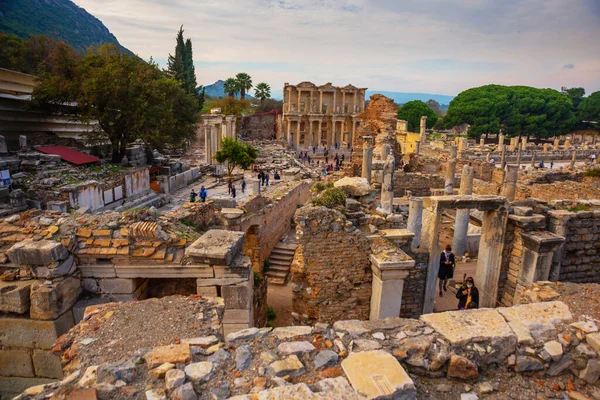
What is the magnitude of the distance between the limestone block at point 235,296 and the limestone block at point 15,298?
2.77m

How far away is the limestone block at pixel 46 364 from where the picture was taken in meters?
5.48

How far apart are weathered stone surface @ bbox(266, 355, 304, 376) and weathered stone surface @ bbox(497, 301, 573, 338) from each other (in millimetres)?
2441

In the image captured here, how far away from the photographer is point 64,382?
320 centimetres

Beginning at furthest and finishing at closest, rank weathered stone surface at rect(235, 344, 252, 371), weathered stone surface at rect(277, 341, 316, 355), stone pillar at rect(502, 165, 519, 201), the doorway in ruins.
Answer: stone pillar at rect(502, 165, 519, 201) → the doorway in ruins → weathered stone surface at rect(277, 341, 316, 355) → weathered stone surface at rect(235, 344, 252, 371)

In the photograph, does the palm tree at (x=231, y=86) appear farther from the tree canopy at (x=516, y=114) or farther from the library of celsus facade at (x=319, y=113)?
the tree canopy at (x=516, y=114)

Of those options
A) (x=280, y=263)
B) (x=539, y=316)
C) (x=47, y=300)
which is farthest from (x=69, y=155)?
(x=539, y=316)

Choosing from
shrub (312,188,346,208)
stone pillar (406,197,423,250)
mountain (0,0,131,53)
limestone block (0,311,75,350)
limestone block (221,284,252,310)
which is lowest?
limestone block (0,311,75,350)

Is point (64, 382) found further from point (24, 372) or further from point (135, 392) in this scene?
point (24, 372)

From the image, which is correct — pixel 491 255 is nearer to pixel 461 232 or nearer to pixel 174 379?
pixel 461 232

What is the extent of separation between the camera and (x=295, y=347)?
3484mm

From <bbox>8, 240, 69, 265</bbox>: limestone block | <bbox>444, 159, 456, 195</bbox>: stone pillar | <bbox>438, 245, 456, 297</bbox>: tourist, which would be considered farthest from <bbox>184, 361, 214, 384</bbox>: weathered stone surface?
<bbox>444, 159, 456, 195</bbox>: stone pillar

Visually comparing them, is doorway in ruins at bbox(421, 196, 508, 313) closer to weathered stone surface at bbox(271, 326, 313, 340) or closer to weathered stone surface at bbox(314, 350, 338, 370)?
weathered stone surface at bbox(271, 326, 313, 340)

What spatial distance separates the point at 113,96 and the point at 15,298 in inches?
776

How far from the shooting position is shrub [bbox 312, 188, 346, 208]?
7.96 m
